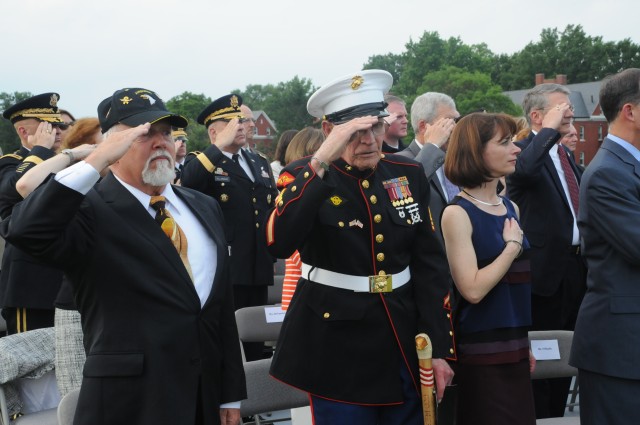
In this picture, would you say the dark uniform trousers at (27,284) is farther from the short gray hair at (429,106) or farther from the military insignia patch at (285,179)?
the short gray hair at (429,106)

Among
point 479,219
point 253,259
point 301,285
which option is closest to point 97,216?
point 301,285

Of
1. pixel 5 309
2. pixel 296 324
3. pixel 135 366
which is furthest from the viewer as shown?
pixel 5 309

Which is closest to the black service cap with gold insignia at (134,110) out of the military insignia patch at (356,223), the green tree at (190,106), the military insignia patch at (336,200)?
the military insignia patch at (336,200)

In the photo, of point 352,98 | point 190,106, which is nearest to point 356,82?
point 352,98

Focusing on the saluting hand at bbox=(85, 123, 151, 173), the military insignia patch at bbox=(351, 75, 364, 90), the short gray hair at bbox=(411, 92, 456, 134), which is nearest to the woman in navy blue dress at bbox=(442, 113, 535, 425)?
the military insignia patch at bbox=(351, 75, 364, 90)

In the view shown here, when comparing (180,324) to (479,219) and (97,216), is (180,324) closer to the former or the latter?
(97,216)

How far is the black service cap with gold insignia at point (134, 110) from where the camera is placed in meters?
3.16

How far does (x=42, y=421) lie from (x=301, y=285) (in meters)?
1.86

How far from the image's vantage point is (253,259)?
6.97 meters

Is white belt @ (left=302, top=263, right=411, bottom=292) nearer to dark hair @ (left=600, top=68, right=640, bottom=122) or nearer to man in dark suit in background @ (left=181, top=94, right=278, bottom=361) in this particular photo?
dark hair @ (left=600, top=68, right=640, bottom=122)

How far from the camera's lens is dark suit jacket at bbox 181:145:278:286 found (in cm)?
690

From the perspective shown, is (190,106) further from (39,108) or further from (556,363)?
(556,363)

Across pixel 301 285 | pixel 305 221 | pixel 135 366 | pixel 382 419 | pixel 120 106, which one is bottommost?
pixel 382 419

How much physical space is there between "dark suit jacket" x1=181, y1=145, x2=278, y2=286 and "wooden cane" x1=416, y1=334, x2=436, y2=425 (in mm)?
3539
